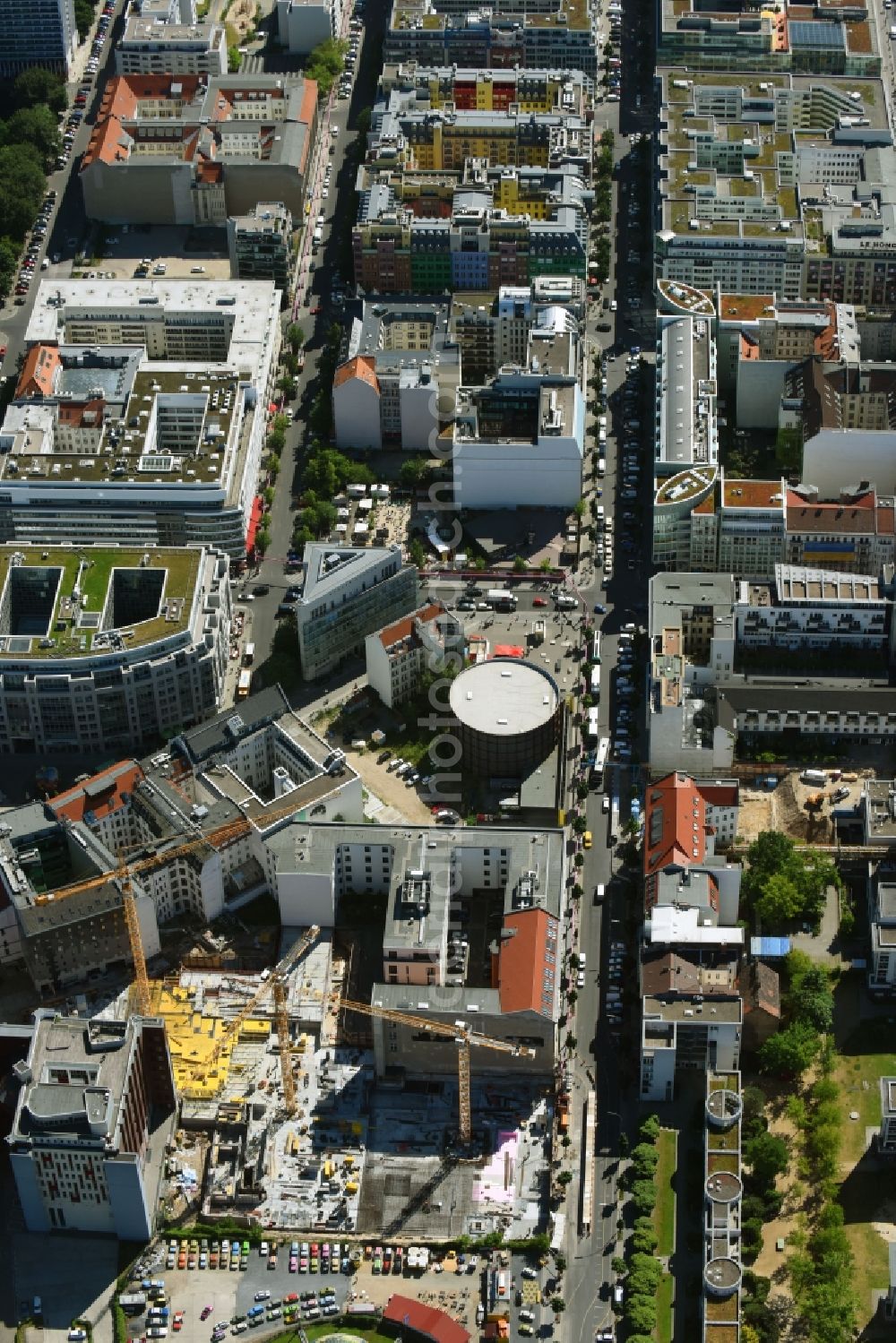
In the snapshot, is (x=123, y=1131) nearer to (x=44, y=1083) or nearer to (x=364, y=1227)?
(x=44, y=1083)

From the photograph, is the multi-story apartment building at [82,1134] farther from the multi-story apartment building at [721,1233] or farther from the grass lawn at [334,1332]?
the multi-story apartment building at [721,1233]

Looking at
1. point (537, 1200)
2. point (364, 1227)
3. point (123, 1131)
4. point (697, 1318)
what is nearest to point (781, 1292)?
point (697, 1318)

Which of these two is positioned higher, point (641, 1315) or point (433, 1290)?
point (641, 1315)

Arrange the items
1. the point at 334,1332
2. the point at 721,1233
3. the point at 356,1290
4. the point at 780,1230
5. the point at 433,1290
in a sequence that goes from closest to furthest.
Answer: the point at 334,1332 < the point at 721,1233 < the point at 433,1290 < the point at 356,1290 < the point at 780,1230

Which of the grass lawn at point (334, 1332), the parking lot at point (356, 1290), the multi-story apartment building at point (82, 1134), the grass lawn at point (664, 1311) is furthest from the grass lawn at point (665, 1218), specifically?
the multi-story apartment building at point (82, 1134)

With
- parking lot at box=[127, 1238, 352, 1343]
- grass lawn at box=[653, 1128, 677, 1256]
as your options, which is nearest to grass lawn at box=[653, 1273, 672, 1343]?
grass lawn at box=[653, 1128, 677, 1256]

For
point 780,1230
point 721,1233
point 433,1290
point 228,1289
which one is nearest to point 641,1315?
point 721,1233

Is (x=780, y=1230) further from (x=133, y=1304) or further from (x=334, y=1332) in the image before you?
(x=133, y=1304)
